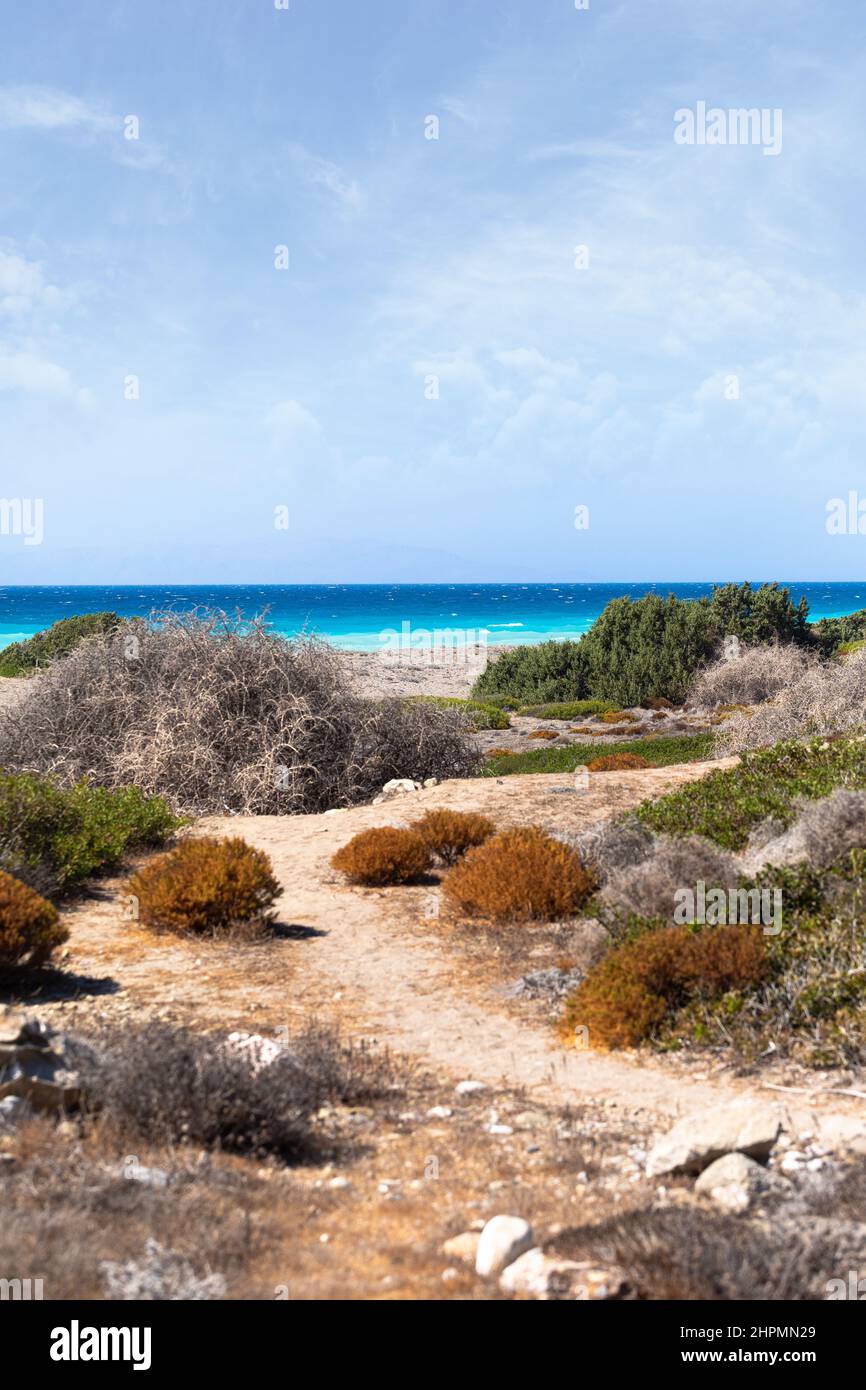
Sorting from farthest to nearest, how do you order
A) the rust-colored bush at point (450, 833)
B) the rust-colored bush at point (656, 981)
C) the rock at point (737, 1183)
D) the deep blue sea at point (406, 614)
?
the deep blue sea at point (406, 614)
the rust-colored bush at point (450, 833)
the rust-colored bush at point (656, 981)
the rock at point (737, 1183)

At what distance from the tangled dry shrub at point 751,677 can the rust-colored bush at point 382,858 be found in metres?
19.8

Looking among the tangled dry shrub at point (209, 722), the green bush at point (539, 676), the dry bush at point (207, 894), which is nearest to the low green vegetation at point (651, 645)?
the green bush at point (539, 676)

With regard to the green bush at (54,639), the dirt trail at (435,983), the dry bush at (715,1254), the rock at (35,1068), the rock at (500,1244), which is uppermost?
the green bush at (54,639)

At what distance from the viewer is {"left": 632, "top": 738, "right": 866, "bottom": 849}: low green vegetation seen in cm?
975

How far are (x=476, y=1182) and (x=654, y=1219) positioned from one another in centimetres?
106

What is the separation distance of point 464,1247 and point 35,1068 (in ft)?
6.60

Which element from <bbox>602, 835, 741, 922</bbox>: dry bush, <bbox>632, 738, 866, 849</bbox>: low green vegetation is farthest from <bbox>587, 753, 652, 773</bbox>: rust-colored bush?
<bbox>602, 835, 741, 922</bbox>: dry bush

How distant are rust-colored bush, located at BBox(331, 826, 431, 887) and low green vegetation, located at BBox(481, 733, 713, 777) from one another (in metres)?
7.91

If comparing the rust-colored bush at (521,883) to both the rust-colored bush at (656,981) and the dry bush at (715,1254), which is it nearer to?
the rust-colored bush at (656,981)

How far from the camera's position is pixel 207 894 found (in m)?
8.41

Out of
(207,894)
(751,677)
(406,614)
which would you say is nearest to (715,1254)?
(207,894)

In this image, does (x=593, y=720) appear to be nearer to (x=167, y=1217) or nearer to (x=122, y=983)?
(x=122, y=983)

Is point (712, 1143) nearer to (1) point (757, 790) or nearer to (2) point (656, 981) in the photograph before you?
(2) point (656, 981)

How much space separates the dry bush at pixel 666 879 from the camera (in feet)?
24.8
